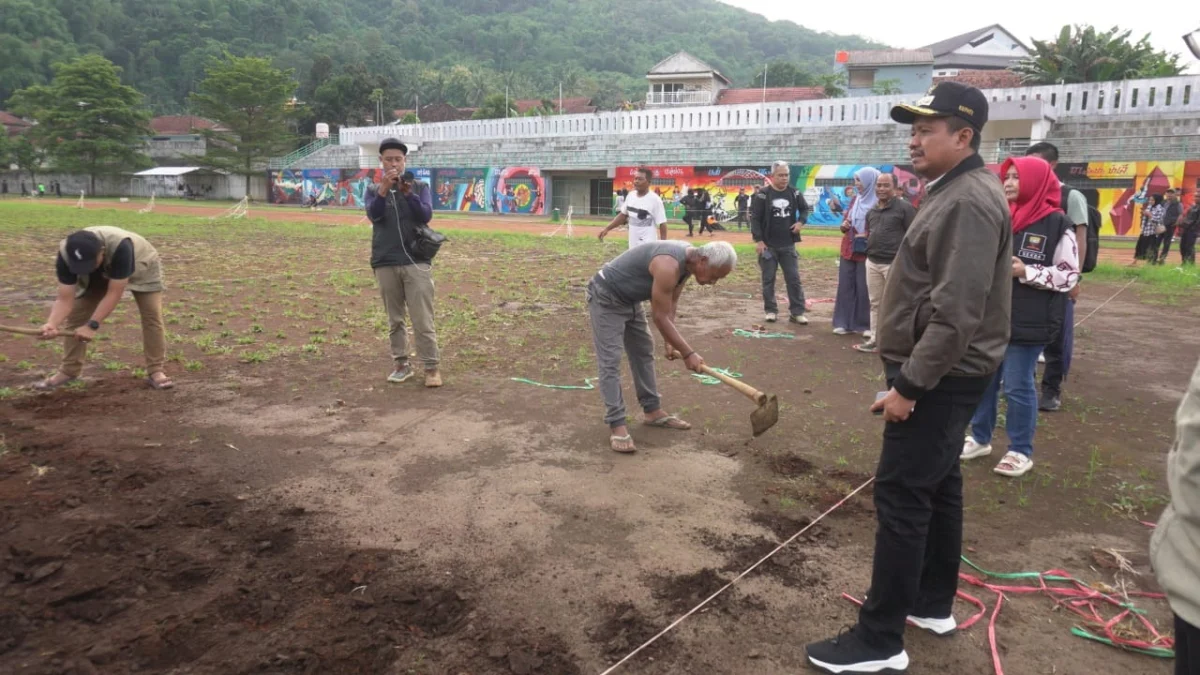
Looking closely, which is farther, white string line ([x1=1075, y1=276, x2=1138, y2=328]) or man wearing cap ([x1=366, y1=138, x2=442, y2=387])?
white string line ([x1=1075, y1=276, x2=1138, y2=328])

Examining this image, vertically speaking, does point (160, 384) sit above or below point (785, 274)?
below

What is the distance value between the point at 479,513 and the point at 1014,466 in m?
3.31

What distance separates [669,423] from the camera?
540 centimetres

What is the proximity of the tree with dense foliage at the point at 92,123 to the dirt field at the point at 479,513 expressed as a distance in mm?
55709

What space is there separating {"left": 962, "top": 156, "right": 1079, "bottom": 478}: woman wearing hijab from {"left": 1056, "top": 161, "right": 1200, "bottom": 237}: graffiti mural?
21.6 m

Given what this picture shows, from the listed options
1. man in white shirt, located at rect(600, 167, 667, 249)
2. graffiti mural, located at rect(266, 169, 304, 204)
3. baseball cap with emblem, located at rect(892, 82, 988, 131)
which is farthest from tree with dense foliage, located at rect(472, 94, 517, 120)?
baseball cap with emblem, located at rect(892, 82, 988, 131)

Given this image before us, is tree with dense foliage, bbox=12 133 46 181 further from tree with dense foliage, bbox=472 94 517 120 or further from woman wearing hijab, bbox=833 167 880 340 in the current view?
woman wearing hijab, bbox=833 167 880 340

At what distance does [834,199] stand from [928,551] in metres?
26.6

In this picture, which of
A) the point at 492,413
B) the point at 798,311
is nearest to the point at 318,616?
the point at 492,413

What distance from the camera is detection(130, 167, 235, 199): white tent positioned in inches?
2157

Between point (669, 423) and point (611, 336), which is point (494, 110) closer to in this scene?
point (669, 423)

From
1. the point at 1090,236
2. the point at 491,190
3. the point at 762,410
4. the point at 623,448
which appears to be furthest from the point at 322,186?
the point at 1090,236

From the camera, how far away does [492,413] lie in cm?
565

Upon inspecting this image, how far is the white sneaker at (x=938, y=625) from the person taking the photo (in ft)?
9.53
